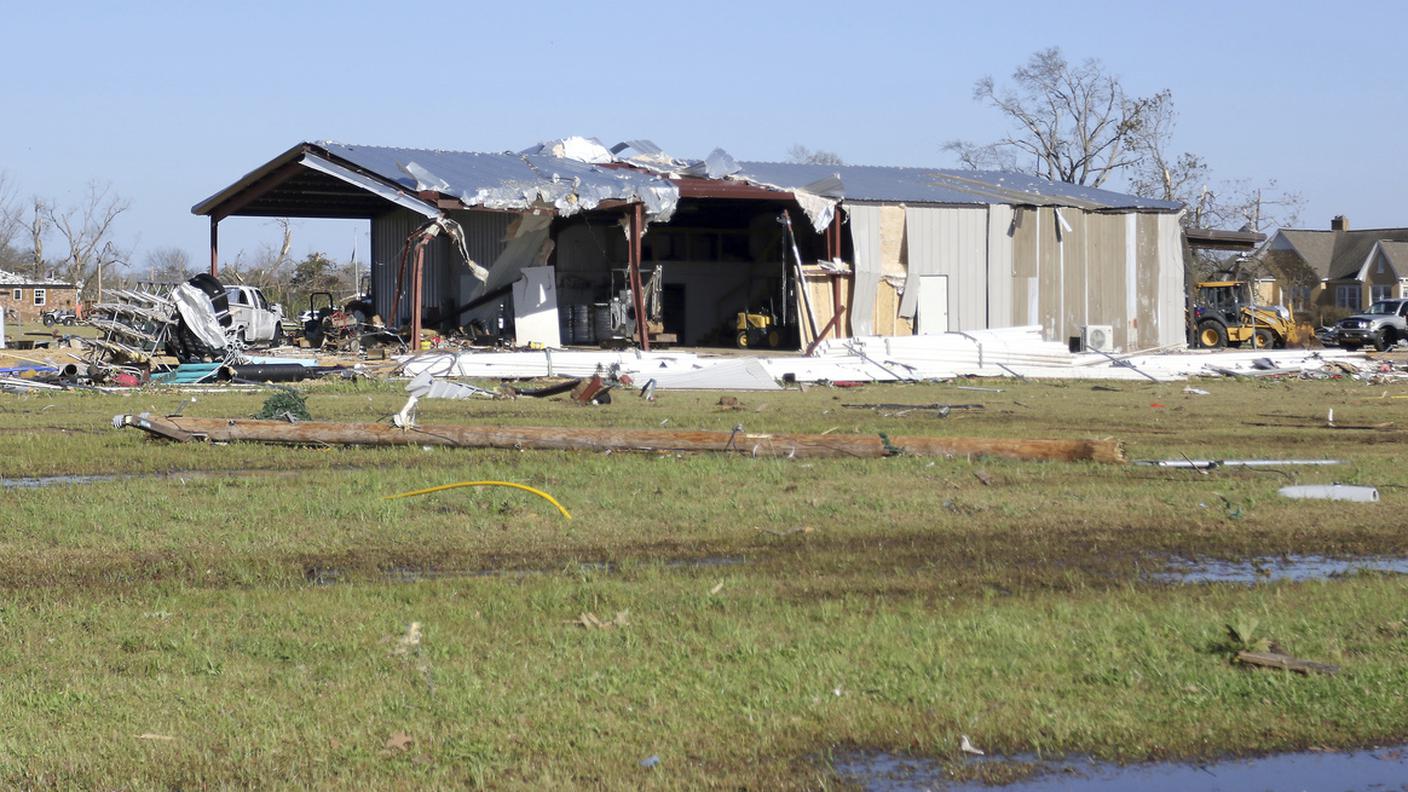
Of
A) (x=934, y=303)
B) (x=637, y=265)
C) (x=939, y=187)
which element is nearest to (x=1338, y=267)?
(x=939, y=187)

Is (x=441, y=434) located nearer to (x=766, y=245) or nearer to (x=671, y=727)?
(x=671, y=727)

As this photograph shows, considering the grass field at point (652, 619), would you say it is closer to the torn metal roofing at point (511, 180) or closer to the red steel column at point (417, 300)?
the red steel column at point (417, 300)

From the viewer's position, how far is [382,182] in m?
32.5

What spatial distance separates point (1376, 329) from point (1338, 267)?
1735 inches

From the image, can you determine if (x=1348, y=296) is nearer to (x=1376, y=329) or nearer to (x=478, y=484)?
(x=1376, y=329)

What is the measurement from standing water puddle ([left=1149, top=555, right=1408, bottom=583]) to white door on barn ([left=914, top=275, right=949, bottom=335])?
91.5 ft

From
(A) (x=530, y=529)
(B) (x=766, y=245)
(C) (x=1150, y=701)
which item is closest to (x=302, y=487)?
(A) (x=530, y=529)

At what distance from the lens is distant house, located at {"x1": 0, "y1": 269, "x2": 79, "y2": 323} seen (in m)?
79.0

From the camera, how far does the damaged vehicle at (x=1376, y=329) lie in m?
47.3

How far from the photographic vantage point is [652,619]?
7.49m

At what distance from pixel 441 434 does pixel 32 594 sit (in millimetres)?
6612

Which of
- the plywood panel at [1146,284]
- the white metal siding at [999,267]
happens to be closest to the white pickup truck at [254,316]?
the white metal siding at [999,267]

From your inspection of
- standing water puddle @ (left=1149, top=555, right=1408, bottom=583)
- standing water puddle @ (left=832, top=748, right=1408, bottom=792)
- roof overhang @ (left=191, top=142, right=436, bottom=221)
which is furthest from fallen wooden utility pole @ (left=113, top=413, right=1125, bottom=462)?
roof overhang @ (left=191, top=142, right=436, bottom=221)

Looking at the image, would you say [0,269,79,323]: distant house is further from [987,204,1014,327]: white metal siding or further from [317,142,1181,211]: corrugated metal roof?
[987,204,1014,327]: white metal siding
